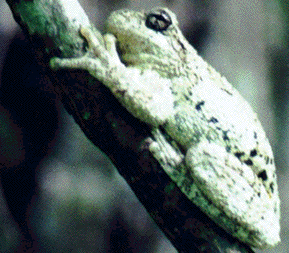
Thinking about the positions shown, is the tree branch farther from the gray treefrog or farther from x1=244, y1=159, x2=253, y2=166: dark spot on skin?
x1=244, y1=159, x2=253, y2=166: dark spot on skin

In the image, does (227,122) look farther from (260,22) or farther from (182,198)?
(260,22)

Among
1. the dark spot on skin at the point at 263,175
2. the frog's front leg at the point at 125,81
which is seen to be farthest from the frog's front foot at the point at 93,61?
the dark spot on skin at the point at 263,175

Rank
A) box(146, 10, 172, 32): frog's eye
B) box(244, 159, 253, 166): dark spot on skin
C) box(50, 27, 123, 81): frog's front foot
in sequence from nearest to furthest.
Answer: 1. box(50, 27, 123, 81): frog's front foot
2. box(244, 159, 253, 166): dark spot on skin
3. box(146, 10, 172, 32): frog's eye

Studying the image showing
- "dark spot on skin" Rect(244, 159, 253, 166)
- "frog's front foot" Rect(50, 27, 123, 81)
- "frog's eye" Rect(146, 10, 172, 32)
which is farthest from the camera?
"frog's eye" Rect(146, 10, 172, 32)

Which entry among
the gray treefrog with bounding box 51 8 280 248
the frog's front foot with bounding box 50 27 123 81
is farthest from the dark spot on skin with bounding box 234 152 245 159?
the frog's front foot with bounding box 50 27 123 81

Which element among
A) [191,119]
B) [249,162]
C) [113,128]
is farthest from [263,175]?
[113,128]

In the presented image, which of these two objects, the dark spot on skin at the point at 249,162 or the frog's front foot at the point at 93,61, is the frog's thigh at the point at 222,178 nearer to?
the dark spot on skin at the point at 249,162

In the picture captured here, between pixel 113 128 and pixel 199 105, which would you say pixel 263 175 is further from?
pixel 113 128
